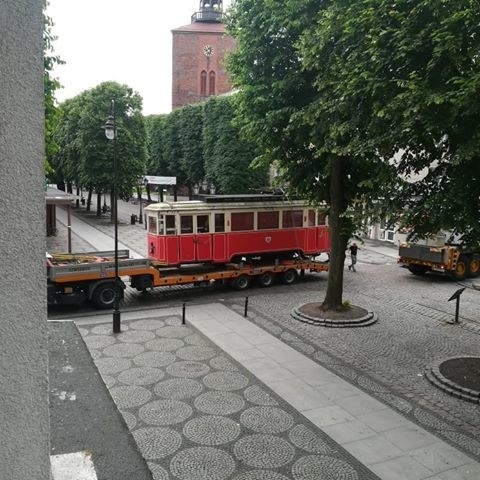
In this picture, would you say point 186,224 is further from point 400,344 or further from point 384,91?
point 384,91

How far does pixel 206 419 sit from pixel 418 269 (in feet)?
60.0

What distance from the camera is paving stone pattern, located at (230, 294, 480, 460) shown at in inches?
410

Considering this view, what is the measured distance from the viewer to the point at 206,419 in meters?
10.3

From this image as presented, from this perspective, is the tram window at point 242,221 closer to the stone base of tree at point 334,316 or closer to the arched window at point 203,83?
the stone base of tree at point 334,316

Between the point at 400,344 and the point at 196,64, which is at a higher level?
the point at 196,64

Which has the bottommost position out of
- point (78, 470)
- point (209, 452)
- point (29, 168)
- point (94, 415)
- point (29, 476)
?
point (209, 452)

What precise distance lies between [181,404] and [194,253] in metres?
10.8

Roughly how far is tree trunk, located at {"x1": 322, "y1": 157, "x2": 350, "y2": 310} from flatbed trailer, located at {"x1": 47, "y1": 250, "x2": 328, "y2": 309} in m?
4.88

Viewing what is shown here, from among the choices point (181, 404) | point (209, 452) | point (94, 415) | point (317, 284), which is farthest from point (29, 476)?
point (317, 284)

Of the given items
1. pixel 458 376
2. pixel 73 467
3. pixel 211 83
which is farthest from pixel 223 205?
pixel 211 83

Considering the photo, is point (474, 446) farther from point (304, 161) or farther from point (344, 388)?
point (304, 161)

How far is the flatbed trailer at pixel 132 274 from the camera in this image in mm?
18016

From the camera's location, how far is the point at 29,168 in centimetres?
215

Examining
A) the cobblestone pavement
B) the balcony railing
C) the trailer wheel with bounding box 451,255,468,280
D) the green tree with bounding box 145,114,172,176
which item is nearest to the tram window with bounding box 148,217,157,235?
the cobblestone pavement
